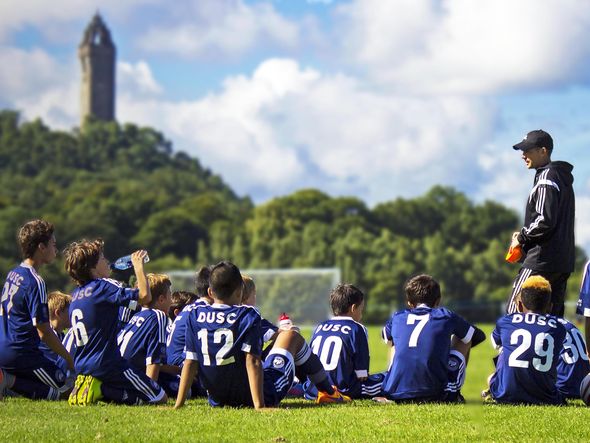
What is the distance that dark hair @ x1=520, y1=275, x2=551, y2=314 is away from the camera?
405 inches

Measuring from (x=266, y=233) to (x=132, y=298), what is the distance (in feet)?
280

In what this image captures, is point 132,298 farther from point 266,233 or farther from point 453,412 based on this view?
point 266,233

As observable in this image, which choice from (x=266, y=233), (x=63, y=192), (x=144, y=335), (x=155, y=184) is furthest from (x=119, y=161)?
(x=144, y=335)

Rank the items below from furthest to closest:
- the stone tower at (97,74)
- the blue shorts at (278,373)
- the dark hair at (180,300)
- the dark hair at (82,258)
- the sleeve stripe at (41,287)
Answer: the stone tower at (97,74) < the dark hair at (180,300) < the sleeve stripe at (41,287) < the dark hair at (82,258) < the blue shorts at (278,373)

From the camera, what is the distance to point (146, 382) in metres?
10.5

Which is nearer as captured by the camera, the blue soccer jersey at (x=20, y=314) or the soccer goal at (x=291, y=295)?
the blue soccer jersey at (x=20, y=314)

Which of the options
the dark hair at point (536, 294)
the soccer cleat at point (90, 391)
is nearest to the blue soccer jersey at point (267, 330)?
the soccer cleat at point (90, 391)

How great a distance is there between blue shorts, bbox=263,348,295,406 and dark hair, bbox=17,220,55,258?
8.40ft

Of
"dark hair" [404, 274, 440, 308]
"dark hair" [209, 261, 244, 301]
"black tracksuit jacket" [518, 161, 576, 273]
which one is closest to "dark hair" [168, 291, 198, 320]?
"dark hair" [209, 261, 244, 301]

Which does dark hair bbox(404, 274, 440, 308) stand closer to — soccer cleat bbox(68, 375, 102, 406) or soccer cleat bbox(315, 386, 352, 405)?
soccer cleat bbox(315, 386, 352, 405)

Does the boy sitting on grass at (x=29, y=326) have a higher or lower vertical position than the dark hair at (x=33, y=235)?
lower

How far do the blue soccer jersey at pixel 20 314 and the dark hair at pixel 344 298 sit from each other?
2.86 m

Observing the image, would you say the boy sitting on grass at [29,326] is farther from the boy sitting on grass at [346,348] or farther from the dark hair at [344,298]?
the dark hair at [344,298]

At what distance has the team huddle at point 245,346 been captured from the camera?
9.70m
